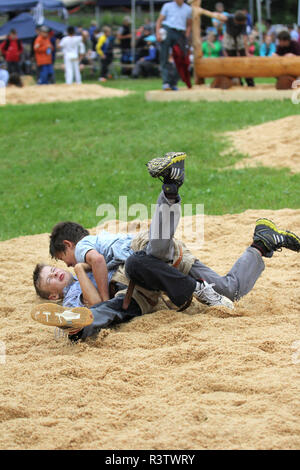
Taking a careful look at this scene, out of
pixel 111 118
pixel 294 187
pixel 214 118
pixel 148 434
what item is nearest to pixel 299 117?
pixel 214 118

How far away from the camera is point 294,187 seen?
8336mm

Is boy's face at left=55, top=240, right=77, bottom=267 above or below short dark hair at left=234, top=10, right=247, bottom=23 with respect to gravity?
below

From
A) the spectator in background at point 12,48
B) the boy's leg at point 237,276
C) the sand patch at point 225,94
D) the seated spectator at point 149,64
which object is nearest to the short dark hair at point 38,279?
the boy's leg at point 237,276

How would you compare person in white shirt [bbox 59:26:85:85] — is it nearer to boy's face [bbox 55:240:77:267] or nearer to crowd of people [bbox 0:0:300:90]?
crowd of people [bbox 0:0:300:90]

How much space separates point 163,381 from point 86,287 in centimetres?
127

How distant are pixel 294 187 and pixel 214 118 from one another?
12.2ft

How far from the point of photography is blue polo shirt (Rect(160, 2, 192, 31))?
13367 mm

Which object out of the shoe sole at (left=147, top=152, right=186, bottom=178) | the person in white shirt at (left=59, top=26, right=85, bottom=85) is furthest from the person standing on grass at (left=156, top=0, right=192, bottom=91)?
the shoe sole at (left=147, top=152, right=186, bottom=178)

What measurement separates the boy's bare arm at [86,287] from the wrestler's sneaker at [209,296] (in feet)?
2.36

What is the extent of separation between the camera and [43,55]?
1922 centimetres

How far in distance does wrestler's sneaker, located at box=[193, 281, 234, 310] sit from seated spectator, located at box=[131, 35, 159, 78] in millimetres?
19227

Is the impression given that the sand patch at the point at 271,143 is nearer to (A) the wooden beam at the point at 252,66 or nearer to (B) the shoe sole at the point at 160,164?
(A) the wooden beam at the point at 252,66

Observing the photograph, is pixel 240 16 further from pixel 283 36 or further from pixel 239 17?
pixel 283 36
